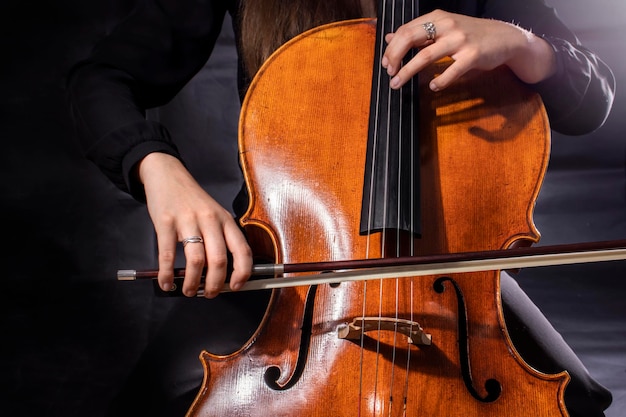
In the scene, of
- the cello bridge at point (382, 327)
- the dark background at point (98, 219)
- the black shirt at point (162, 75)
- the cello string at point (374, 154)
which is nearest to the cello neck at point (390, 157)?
the cello string at point (374, 154)

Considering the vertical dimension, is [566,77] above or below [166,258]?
above

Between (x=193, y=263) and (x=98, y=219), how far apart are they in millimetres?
910

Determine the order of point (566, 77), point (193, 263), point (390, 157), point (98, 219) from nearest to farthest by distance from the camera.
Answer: point (193, 263) → point (390, 157) → point (566, 77) → point (98, 219)

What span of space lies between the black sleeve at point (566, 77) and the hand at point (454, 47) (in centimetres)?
8

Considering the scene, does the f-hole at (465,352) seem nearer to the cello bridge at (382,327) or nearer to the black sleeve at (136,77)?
the cello bridge at (382,327)

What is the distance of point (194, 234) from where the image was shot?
56cm

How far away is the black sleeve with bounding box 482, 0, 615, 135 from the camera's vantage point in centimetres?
80

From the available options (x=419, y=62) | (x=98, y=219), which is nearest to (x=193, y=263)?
(x=419, y=62)

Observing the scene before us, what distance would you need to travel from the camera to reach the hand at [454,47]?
0.67 metres

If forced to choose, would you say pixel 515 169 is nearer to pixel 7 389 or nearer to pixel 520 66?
pixel 520 66

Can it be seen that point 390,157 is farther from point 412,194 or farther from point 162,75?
point 162,75

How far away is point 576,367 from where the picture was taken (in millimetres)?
766

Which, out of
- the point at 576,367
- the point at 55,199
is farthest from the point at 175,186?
the point at 55,199

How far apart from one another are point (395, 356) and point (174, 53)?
542 millimetres
